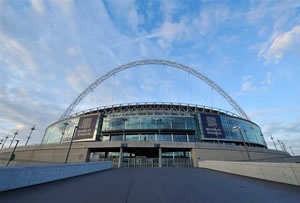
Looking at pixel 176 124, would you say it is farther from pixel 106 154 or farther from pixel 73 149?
pixel 73 149

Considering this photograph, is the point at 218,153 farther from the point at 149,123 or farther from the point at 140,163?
the point at 149,123

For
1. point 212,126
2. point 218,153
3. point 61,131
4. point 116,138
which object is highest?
point 212,126

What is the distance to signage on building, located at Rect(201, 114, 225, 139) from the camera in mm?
34734

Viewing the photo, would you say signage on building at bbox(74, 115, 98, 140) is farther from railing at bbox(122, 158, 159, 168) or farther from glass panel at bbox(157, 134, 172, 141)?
glass panel at bbox(157, 134, 172, 141)

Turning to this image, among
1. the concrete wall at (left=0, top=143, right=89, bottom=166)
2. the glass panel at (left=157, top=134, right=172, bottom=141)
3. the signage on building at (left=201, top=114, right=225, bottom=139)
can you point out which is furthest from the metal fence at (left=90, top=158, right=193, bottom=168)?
the signage on building at (left=201, top=114, right=225, bottom=139)

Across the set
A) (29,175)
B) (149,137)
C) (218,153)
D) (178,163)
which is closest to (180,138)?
(149,137)

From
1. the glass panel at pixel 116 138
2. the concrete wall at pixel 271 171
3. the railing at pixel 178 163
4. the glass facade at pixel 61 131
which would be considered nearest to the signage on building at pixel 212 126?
the railing at pixel 178 163

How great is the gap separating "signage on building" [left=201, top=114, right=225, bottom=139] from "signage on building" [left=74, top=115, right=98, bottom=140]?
3635 cm

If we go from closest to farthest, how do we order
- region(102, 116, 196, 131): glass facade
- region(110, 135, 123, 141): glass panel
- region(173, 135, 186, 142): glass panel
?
region(102, 116, 196, 131): glass facade, region(173, 135, 186, 142): glass panel, region(110, 135, 123, 141): glass panel

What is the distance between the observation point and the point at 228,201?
3.71m

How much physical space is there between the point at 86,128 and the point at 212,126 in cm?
4201

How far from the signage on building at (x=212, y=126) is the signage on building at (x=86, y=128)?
36354 millimetres

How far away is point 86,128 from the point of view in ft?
124

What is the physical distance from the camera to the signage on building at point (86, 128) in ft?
119
